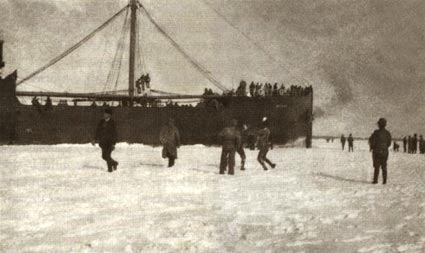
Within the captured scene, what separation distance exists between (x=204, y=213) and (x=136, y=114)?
22366mm

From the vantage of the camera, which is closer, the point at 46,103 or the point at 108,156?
the point at 108,156

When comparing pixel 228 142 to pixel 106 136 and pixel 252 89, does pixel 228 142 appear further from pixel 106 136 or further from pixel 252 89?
pixel 252 89

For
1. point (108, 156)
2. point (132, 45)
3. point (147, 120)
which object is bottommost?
point (108, 156)

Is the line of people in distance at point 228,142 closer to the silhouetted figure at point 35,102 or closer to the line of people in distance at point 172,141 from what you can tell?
the line of people in distance at point 172,141

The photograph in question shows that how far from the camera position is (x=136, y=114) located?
29.5m

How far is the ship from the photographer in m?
28.0

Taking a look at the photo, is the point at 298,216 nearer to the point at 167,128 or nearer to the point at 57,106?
the point at 167,128

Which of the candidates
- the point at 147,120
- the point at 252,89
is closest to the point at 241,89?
the point at 252,89

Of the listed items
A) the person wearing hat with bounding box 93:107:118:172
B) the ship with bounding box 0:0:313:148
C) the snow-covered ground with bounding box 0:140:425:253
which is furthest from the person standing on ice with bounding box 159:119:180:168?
the ship with bounding box 0:0:313:148

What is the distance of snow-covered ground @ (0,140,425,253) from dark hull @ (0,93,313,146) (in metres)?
15.9

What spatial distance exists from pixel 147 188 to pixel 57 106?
19.9 metres

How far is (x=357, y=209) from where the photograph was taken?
7.97 m

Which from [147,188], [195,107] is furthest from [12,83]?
[147,188]

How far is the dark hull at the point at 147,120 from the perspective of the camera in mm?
27906
